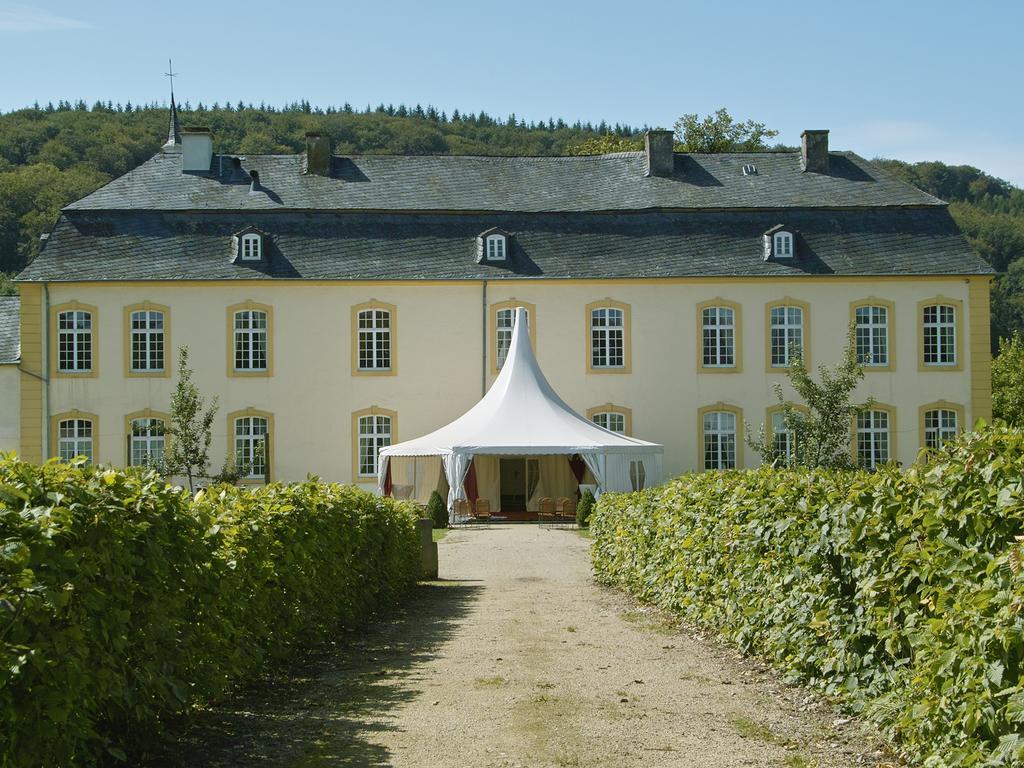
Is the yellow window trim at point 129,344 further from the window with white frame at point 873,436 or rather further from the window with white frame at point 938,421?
the window with white frame at point 938,421

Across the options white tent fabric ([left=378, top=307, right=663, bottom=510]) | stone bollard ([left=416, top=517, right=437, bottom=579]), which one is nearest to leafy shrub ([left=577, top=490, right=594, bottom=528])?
white tent fabric ([left=378, top=307, right=663, bottom=510])

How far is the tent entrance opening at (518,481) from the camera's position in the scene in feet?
104

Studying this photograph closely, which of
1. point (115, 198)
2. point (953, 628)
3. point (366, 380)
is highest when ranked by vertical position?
point (115, 198)

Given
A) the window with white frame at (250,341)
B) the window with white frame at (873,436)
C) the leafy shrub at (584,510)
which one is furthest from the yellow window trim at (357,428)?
the window with white frame at (873,436)

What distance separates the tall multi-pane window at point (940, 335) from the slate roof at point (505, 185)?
258 centimetres

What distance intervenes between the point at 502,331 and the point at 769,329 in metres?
6.19

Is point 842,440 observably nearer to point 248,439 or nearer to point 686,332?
point 686,332

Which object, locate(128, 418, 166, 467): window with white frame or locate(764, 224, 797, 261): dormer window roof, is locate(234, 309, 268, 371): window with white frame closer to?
locate(128, 418, 166, 467): window with white frame

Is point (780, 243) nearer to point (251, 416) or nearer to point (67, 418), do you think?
point (251, 416)

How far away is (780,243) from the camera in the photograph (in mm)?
31672

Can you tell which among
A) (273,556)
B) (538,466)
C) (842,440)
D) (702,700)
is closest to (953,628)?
(702,700)

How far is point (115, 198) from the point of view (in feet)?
105

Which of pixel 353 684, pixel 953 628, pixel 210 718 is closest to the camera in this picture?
pixel 953 628

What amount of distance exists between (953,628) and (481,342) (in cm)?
2673
